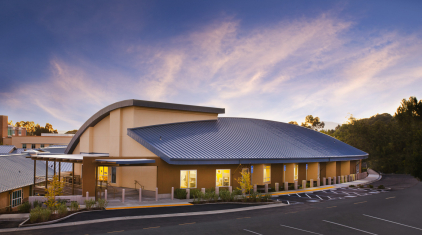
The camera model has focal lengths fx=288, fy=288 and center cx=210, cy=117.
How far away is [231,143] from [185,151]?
249 inches

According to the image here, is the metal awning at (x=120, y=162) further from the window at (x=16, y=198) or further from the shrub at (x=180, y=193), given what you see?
the window at (x=16, y=198)

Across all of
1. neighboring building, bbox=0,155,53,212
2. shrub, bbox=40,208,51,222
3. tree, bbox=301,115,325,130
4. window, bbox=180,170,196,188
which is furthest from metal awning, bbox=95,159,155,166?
tree, bbox=301,115,325,130

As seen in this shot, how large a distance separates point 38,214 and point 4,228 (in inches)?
62.8

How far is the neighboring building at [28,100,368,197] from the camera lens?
79.0 feet

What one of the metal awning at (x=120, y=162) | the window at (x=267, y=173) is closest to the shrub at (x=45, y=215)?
the metal awning at (x=120, y=162)

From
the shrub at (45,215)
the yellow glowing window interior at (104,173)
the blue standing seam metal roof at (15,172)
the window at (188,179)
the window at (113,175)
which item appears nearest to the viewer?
the shrub at (45,215)

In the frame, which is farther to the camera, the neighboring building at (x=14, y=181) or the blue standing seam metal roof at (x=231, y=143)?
the blue standing seam metal roof at (x=231, y=143)

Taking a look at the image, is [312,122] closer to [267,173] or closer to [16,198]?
[267,173]

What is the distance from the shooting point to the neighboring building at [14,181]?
22281 mm

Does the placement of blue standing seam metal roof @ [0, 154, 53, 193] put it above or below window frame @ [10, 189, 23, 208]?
above

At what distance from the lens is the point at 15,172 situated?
2642 cm

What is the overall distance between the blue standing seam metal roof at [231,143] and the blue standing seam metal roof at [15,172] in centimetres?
990

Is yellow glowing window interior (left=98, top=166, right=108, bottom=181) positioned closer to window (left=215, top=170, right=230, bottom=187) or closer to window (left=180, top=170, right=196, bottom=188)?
window (left=180, top=170, right=196, bottom=188)

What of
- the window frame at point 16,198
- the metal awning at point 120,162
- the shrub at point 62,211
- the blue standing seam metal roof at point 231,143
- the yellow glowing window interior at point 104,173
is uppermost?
the blue standing seam metal roof at point 231,143
